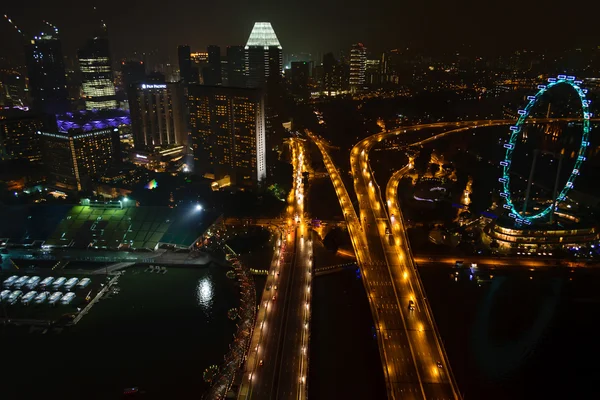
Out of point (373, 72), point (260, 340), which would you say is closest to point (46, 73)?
point (260, 340)

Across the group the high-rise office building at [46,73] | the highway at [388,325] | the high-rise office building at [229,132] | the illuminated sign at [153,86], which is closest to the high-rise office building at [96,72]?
the high-rise office building at [46,73]

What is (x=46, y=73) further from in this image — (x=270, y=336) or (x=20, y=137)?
(x=270, y=336)

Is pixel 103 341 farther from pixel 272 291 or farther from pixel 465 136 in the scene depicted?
pixel 465 136

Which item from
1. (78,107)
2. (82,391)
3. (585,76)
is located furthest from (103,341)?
(585,76)

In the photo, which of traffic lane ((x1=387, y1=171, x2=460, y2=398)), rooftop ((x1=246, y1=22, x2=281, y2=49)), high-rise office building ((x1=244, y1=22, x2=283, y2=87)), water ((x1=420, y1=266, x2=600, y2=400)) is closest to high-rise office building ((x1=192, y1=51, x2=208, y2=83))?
rooftop ((x1=246, y1=22, x2=281, y2=49))

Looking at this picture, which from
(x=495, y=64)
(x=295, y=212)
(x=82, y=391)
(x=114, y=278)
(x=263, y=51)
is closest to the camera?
(x=82, y=391)

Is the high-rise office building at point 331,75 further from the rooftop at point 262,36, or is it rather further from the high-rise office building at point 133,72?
the high-rise office building at point 133,72
